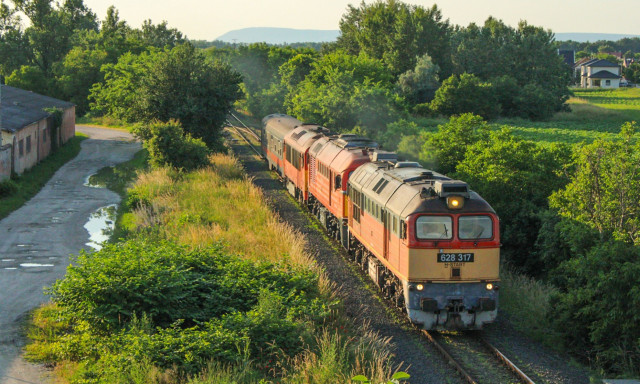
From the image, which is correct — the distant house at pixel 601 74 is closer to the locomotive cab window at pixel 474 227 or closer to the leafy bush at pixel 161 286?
the locomotive cab window at pixel 474 227

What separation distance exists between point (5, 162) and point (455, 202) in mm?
27492

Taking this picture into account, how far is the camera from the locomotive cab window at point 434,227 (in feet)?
55.1

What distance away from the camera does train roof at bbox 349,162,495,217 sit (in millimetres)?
16844

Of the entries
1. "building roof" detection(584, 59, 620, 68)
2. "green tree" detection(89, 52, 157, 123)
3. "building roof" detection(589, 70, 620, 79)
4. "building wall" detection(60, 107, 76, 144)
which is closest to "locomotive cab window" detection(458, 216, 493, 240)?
"green tree" detection(89, 52, 157, 123)

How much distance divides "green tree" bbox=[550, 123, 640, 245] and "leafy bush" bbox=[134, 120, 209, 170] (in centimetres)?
2259

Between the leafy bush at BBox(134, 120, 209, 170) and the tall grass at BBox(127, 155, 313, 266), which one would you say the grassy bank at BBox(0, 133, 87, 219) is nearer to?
the tall grass at BBox(127, 155, 313, 266)

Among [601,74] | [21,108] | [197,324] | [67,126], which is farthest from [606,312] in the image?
[601,74]

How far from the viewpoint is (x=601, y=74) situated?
147 metres

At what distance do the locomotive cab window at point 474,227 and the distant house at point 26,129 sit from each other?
26.8 m

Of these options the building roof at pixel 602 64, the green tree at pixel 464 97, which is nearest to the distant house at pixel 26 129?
the green tree at pixel 464 97

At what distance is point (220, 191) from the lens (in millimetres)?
33031

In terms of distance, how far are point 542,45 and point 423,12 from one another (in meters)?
15.1

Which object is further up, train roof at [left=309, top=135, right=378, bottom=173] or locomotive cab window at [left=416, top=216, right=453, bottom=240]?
train roof at [left=309, top=135, right=378, bottom=173]

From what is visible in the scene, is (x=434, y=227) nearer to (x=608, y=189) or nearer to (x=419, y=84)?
(x=608, y=189)
